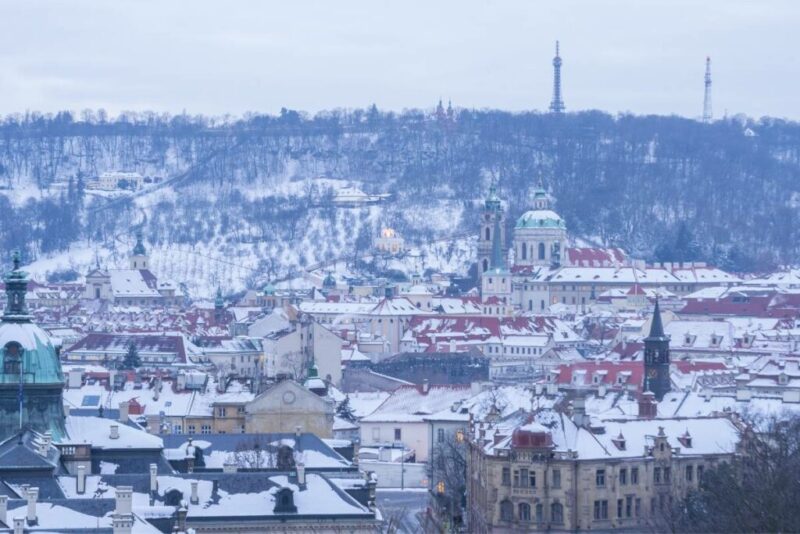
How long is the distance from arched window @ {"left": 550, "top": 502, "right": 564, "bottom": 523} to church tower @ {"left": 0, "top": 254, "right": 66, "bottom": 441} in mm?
13688

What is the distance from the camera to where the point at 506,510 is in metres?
54.4

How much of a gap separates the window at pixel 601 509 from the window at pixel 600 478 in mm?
341

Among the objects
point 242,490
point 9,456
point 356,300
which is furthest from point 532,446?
point 356,300

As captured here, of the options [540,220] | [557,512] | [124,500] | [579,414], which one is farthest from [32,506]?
[540,220]

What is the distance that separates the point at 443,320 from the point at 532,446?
82.6 metres

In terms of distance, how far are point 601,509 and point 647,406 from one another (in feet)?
26.9

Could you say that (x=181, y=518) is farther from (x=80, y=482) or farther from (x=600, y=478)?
→ (x=600, y=478)

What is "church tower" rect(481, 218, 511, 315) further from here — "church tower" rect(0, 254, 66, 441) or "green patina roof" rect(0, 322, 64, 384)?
"green patina roof" rect(0, 322, 64, 384)

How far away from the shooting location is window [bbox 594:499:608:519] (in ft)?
178

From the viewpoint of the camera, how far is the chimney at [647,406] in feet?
203

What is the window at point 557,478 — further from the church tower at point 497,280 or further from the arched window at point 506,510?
the church tower at point 497,280

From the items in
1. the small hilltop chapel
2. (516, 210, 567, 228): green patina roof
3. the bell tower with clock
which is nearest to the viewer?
the bell tower with clock

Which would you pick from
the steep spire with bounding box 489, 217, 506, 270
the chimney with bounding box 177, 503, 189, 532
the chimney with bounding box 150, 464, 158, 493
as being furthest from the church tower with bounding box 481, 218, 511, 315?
the chimney with bounding box 177, 503, 189, 532

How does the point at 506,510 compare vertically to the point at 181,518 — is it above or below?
below
